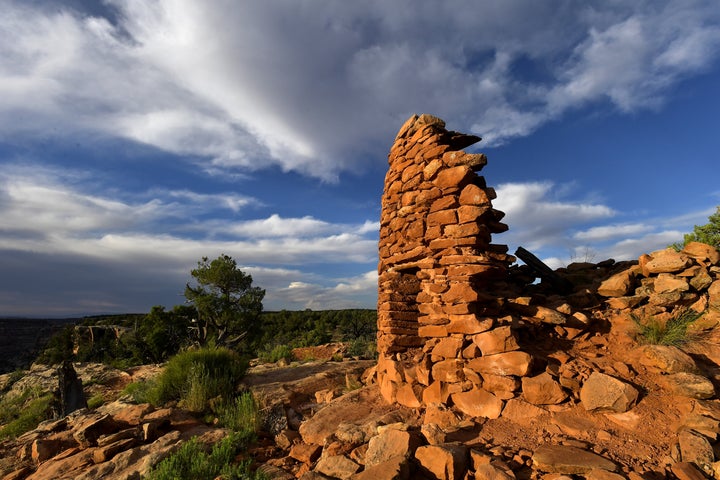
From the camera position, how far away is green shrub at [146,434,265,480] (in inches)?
152

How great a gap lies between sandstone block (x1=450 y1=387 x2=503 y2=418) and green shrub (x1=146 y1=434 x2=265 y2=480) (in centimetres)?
247

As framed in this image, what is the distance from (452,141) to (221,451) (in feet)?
18.2

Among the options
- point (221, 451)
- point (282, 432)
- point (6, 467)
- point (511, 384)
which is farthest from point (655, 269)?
point (6, 467)

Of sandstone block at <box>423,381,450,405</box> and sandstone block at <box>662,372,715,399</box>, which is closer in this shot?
sandstone block at <box>662,372,715,399</box>

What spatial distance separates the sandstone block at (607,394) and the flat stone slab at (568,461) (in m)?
0.79

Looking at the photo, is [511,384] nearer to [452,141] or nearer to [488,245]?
[488,245]

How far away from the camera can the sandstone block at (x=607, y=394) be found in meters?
3.80

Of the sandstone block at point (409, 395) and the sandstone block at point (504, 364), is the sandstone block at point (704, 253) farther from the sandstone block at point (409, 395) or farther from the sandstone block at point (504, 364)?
the sandstone block at point (409, 395)

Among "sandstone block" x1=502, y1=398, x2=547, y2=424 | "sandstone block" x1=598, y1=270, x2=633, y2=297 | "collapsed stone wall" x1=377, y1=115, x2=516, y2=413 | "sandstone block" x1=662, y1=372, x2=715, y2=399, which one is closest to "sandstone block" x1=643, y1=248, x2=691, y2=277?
"sandstone block" x1=598, y1=270, x2=633, y2=297

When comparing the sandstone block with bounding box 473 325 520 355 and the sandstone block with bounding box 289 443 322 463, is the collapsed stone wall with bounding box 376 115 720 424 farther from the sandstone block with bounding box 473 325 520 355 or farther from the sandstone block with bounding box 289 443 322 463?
the sandstone block with bounding box 289 443 322 463

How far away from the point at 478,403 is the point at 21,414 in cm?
1231

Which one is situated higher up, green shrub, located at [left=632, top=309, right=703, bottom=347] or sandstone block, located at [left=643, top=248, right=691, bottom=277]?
sandstone block, located at [left=643, top=248, right=691, bottom=277]

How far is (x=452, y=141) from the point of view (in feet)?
20.2

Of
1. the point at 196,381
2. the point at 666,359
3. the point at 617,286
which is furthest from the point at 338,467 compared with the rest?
the point at 617,286
